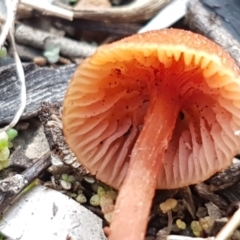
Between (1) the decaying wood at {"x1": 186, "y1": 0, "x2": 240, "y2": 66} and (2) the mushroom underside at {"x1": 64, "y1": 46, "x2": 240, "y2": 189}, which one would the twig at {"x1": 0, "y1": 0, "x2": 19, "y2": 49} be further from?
(1) the decaying wood at {"x1": 186, "y1": 0, "x2": 240, "y2": 66}

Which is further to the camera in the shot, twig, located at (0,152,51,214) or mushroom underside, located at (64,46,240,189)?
twig, located at (0,152,51,214)

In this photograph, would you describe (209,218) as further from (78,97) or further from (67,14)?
(67,14)

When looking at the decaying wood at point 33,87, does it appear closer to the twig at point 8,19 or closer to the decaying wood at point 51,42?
the decaying wood at point 51,42

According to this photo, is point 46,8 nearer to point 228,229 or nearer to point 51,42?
point 51,42

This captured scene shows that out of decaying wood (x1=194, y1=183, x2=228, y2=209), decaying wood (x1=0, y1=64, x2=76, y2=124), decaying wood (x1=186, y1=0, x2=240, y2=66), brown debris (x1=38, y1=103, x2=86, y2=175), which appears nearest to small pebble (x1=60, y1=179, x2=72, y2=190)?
brown debris (x1=38, y1=103, x2=86, y2=175)

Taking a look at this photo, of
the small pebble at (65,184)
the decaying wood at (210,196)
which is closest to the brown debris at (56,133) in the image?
the small pebble at (65,184)

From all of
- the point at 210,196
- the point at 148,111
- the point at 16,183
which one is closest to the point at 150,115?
the point at 148,111
